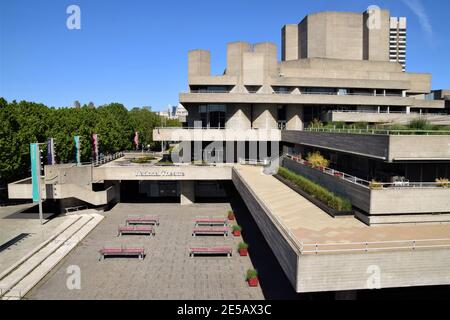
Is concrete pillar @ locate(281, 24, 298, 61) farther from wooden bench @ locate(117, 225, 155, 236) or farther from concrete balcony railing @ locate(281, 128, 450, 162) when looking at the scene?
wooden bench @ locate(117, 225, 155, 236)

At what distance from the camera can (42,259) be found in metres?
23.5

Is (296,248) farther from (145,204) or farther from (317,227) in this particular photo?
(145,204)

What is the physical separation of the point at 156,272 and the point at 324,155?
57.7 ft

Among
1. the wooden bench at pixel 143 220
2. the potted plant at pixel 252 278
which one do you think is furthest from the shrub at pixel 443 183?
the wooden bench at pixel 143 220

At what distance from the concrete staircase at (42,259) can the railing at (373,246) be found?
15.6 meters

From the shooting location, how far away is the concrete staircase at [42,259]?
19.5 metres

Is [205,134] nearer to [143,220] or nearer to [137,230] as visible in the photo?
[143,220]

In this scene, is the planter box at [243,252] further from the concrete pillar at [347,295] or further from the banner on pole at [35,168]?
the banner on pole at [35,168]

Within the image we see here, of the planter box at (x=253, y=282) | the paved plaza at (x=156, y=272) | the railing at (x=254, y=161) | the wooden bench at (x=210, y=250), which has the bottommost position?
the paved plaza at (x=156, y=272)

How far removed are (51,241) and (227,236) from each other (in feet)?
44.8

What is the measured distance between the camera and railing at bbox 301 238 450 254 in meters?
13.3

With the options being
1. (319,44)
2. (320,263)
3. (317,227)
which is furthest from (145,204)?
(319,44)

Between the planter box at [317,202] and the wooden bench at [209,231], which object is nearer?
the planter box at [317,202]

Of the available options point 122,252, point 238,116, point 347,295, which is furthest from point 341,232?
point 238,116
